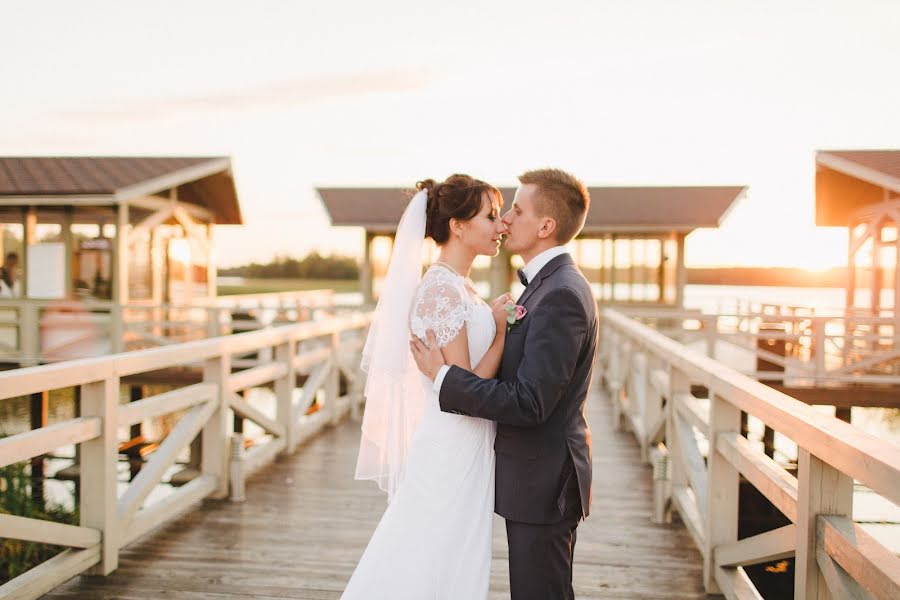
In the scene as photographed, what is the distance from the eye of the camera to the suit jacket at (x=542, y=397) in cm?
230

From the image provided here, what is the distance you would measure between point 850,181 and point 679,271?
5192 mm

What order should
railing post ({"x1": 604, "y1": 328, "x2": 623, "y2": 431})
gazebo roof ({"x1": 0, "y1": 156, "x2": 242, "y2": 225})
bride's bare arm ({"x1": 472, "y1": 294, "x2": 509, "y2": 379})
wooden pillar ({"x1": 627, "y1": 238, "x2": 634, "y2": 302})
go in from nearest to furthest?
bride's bare arm ({"x1": 472, "y1": 294, "x2": 509, "y2": 379}) → railing post ({"x1": 604, "y1": 328, "x2": 623, "y2": 431}) → gazebo roof ({"x1": 0, "y1": 156, "x2": 242, "y2": 225}) → wooden pillar ({"x1": 627, "y1": 238, "x2": 634, "y2": 302})

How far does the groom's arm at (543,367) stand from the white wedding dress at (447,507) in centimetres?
34

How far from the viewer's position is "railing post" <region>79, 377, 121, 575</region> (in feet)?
12.1

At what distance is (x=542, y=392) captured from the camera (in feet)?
7.50

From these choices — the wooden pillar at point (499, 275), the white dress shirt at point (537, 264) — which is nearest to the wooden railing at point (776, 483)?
the white dress shirt at point (537, 264)

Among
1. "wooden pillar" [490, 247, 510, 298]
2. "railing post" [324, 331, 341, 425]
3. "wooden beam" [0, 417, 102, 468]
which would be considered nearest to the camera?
"wooden beam" [0, 417, 102, 468]

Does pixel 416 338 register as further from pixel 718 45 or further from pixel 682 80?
pixel 682 80

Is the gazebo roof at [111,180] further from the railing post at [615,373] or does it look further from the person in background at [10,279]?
the railing post at [615,373]

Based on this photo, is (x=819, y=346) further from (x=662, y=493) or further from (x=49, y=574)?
(x=49, y=574)

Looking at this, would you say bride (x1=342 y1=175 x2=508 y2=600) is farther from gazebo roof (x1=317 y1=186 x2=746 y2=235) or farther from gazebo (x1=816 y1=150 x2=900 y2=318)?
gazebo roof (x1=317 y1=186 x2=746 y2=235)

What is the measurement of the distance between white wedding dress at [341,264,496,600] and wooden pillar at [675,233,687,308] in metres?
18.9

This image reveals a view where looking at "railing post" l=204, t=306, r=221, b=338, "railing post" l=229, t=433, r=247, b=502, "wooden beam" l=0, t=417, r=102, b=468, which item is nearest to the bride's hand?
"wooden beam" l=0, t=417, r=102, b=468

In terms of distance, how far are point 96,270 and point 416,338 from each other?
1381 cm
